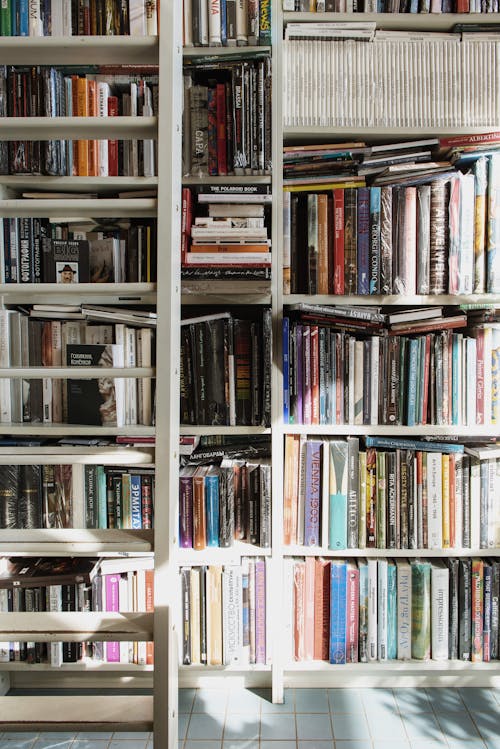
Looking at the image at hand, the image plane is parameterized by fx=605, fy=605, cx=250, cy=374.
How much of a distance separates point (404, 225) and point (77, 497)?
1.33m

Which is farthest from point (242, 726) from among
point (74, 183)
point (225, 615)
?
point (74, 183)

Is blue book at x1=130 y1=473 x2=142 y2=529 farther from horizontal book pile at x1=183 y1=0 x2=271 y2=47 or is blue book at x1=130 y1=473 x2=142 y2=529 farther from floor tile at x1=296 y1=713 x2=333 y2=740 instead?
horizontal book pile at x1=183 y1=0 x2=271 y2=47

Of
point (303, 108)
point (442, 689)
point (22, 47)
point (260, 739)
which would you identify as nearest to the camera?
point (22, 47)

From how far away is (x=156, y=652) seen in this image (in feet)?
3.35

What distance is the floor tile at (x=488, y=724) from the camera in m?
1.74

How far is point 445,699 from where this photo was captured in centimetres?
192

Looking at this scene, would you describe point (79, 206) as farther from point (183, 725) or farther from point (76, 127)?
point (183, 725)

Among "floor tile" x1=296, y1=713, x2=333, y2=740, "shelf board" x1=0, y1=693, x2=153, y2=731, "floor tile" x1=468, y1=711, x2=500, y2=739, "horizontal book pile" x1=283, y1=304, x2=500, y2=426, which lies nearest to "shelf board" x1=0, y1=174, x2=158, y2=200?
"horizontal book pile" x1=283, y1=304, x2=500, y2=426

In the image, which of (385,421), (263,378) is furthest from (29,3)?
(385,421)

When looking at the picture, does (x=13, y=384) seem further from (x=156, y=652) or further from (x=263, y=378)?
(x=156, y=652)

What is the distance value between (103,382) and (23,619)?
80 cm

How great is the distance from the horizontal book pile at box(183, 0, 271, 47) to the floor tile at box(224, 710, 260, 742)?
→ 202 cm

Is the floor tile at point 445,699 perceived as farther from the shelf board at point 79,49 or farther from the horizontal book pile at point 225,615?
the shelf board at point 79,49

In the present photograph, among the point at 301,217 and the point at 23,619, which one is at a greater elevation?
the point at 301,217
